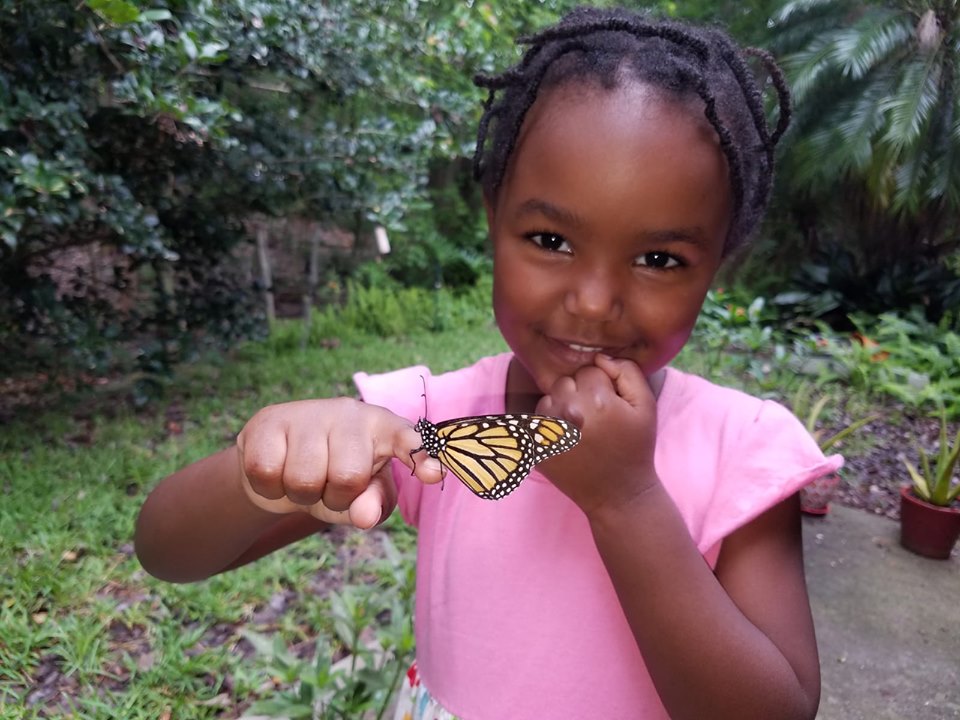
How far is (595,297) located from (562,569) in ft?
1.38

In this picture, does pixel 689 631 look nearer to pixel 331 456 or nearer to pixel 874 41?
pixel 331 456

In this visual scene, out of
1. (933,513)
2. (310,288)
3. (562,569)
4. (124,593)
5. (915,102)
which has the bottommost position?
(310,288)

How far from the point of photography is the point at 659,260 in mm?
886

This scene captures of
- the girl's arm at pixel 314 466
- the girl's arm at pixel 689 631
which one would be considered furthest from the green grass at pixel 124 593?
the girl's arm at pixel 689 631

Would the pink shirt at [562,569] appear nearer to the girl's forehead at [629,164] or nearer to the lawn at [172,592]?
the girl's forehead at [629,164]

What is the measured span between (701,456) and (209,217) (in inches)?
134

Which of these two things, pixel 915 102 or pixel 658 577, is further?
pixel 915 102

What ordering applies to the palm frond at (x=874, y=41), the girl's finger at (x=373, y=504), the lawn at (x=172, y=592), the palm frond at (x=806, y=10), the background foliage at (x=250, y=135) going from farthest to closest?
the palm frond at (x=806, y=10) < the palm frond at (x=874, y=41) < the background foliage at (x=250, y=135) < the lawn at (x=172, y=592) < the girl's finger at (x=373, y=504)

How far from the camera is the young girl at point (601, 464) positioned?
0.81m

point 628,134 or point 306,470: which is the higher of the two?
point 628,134

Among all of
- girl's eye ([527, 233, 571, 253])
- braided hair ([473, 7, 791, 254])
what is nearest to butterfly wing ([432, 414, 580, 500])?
girl's eye ([527, 233, 571, 253])

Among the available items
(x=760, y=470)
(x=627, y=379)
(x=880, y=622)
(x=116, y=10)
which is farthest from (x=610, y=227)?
(x=880, y=622)

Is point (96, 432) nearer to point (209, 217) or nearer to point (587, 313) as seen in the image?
point (209, 217)

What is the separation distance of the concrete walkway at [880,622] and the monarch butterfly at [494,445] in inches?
68.8
